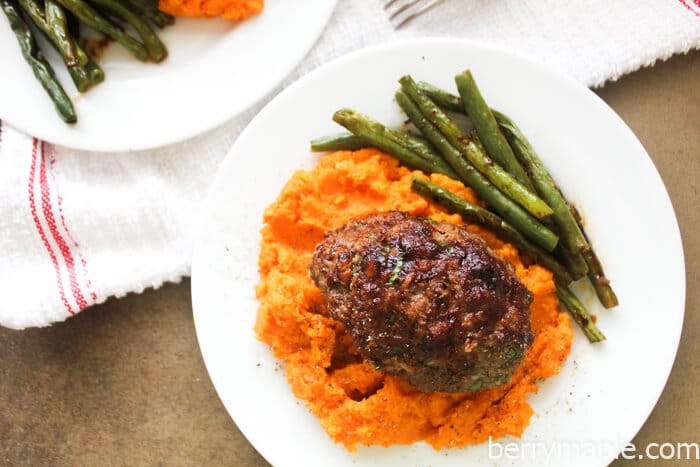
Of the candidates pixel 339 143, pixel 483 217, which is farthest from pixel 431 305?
pixel 339 143

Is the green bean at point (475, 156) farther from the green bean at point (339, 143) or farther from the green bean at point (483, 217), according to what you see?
the green bean at point (339, 143)

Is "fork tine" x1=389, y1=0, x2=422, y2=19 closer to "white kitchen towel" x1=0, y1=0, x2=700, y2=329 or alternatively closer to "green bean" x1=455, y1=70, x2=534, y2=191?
"white kitchen towel" x1=0, y1=0, x2=700, y2=329

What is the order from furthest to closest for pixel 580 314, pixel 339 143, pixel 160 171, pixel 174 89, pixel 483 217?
1. pixel 160 171
2. pixel 174 89
3. pixel 339 143
4. pixel 580 314
5. pixel 483 217

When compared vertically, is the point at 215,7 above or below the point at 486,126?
below

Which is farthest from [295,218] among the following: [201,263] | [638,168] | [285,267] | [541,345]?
[638,168]

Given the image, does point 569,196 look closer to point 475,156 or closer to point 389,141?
point 475,156

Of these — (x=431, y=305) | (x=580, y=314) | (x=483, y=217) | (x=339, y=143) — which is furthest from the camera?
(x=339, y=143)
